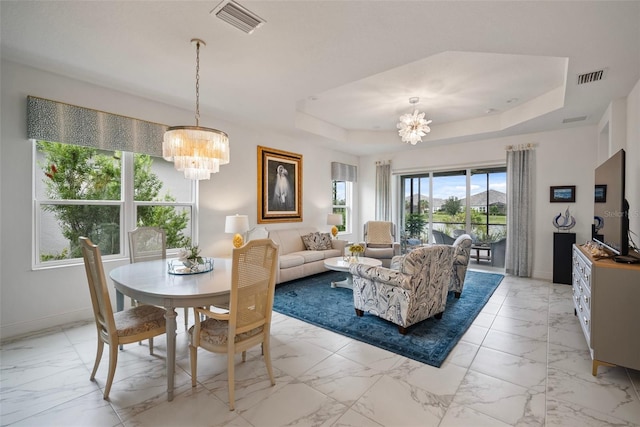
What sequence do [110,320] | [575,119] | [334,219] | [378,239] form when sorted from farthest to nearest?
[378,239]
[334,219]
[575,119]
[110,320]

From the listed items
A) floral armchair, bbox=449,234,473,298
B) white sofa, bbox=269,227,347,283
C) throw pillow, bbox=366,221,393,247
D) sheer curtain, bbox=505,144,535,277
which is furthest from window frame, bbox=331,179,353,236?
floral armchair, bbox=449,234,473,298

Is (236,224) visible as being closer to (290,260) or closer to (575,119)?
(290,260)

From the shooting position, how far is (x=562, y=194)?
503 cm

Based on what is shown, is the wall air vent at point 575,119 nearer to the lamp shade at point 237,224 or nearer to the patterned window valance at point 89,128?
the lamp shade at point 237,224

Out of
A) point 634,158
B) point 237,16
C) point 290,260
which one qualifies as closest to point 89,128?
point 237,16

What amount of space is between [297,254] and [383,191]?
3.10m

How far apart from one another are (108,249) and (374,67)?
150 inches

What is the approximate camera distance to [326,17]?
2.17 meters

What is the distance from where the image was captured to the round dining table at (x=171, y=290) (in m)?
1.89

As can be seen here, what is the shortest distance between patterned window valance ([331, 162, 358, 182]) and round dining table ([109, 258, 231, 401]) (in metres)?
4.72

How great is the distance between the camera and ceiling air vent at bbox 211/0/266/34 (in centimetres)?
207

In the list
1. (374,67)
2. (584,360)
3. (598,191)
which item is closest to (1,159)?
(374,67)

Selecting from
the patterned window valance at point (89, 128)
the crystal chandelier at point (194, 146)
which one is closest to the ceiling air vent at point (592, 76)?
the crystal chandelier at point (194, 146)

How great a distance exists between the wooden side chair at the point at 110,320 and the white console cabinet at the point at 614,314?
3382 millimetres
